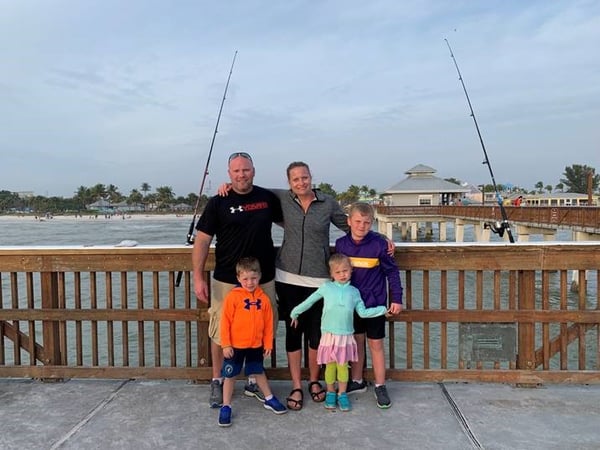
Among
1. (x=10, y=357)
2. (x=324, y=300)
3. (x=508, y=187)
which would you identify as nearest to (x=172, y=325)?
(x=324, y=300)

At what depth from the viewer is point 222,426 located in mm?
3049

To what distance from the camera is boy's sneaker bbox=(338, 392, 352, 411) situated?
3.26 m

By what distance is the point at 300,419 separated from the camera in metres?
3.14

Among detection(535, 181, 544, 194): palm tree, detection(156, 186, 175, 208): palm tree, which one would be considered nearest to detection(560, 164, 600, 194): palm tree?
detection(535, 181, 544, 194): palm tree

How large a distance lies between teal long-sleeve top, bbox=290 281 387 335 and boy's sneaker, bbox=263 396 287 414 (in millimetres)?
548

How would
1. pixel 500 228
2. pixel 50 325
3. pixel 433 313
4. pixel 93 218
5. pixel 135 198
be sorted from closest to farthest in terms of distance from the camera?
pixel 433 313, pixel 50 325, pixel 500 228, pixel 93 218, pixel 135 198

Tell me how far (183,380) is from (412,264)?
1.95m

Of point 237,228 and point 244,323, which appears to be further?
point 237,228

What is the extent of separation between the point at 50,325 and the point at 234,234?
1.74 meters

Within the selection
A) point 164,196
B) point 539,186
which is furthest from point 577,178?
point 164,196

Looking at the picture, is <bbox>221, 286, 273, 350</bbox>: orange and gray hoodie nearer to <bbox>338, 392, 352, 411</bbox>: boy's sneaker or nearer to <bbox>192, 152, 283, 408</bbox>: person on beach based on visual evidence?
<bbox>192, 152, 283, 408</bbox>: person on beach

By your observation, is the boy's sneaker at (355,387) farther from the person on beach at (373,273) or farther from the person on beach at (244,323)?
the person on beach at (244,323)

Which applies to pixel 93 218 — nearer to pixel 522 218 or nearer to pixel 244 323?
pixel 522 218

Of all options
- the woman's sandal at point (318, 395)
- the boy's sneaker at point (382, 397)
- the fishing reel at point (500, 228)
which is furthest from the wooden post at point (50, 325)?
the fishing reel at point (500, 228)
